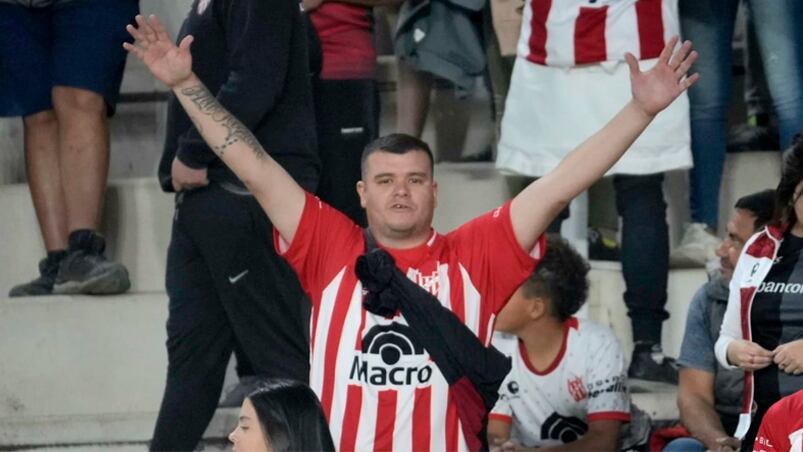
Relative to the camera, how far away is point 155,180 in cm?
716

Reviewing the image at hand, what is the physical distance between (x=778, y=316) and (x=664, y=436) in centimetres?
80

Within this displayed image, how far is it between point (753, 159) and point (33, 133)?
265 centimetres

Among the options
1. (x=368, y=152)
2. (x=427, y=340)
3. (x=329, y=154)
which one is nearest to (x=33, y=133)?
(x=329, y=154)

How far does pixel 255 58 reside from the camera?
5641 mm

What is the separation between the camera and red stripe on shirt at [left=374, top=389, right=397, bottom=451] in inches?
191

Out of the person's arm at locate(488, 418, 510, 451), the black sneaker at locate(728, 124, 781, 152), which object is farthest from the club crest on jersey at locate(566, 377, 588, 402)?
the black sneaker at locate(728, 124, 781, 152)

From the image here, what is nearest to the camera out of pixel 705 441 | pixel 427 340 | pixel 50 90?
pixel 427 340

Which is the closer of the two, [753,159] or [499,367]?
[499,367]

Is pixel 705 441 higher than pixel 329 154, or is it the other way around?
pixel 329 154

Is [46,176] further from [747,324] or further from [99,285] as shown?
[747,324]

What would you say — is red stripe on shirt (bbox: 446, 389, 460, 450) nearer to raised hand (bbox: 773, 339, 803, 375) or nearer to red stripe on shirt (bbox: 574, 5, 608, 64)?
raised hand (bbox: 773, 339, 803, 375)

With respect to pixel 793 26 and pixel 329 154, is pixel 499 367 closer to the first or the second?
pixel 329 154

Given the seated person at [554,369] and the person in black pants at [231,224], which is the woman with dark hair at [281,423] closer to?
the person in black pants at [231,224]

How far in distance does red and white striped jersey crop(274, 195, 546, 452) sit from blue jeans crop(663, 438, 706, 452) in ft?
3.53
